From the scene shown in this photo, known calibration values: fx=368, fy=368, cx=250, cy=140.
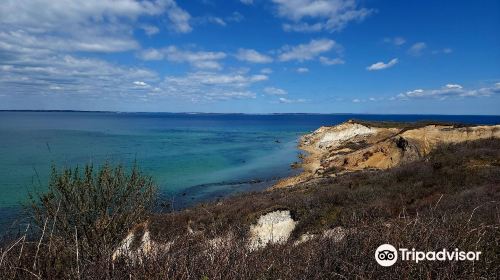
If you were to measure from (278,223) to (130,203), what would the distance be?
727cm

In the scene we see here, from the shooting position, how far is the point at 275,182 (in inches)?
1791

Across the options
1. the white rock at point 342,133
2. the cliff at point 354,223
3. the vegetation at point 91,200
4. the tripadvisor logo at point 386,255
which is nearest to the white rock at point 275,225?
the cliff at point 354,223

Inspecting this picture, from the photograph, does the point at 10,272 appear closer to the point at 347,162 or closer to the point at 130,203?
the point at 130,203

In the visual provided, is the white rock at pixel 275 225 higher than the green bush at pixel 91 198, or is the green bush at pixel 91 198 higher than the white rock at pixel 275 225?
the green bush at pixel 91 198

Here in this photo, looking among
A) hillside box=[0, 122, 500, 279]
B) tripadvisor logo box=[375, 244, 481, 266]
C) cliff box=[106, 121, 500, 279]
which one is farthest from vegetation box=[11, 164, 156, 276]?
tripadvisor logo box=[375, 244, 481, 266]

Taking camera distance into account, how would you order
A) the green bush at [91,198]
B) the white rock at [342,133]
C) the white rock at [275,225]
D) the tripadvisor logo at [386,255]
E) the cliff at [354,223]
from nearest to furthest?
the cliff at [354,223] → the tripadvisor logo at [386,255] → the green bush at [91,198] → the white rock at [275,225] → the white rock at [342,133]

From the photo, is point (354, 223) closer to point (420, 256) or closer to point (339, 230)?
point (339, 230)

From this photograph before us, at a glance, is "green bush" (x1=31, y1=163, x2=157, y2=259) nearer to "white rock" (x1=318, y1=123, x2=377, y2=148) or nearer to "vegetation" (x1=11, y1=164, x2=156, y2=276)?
"vegetation" (x1=11, y1=164, x2=156, y2=276)

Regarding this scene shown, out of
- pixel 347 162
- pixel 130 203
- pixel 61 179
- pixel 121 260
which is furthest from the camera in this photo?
pixel 347 162

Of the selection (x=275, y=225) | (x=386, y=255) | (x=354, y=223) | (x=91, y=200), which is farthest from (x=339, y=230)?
(x=91, y=200)

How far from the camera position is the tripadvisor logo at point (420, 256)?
17.3 feet

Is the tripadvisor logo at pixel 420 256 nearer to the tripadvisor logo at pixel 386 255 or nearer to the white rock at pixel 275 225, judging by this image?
the tripadvisor logo at pixel 386 255

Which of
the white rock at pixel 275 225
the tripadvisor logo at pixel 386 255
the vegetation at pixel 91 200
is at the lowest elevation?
the white rock at pixel 275 225

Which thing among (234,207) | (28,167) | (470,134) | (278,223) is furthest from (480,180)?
(28,167)
